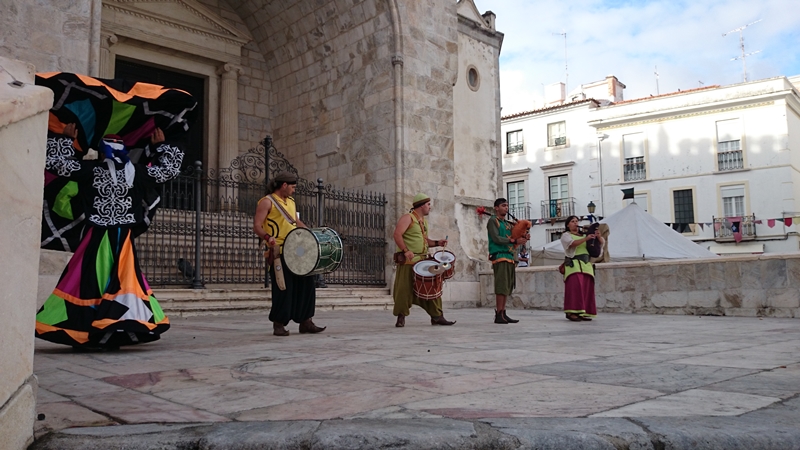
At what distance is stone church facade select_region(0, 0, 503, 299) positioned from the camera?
13.3 m

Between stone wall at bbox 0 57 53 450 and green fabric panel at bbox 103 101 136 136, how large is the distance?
276 cm

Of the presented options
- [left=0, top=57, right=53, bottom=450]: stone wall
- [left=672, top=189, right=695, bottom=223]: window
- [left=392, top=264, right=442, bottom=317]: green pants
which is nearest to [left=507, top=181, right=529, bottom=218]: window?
[left=672, top=189, right=695, bottom=223]: window

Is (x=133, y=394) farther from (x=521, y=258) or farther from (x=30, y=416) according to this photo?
(x=521, y=258)

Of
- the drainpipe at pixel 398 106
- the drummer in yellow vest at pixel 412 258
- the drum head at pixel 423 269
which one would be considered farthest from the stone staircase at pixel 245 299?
the drum head at pixel 423 269

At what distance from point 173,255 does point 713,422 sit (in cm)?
1035

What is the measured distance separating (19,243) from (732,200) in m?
36.8

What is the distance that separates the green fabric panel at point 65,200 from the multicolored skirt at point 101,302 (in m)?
0.23

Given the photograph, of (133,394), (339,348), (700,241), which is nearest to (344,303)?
(339,348)

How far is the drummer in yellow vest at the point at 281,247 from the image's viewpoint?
6.15 metres

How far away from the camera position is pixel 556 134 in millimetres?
38844

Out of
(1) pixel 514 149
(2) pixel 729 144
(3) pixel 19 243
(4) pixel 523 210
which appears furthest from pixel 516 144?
(3) pixel 19 243

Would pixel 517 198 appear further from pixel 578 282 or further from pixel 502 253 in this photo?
pixel 502 253

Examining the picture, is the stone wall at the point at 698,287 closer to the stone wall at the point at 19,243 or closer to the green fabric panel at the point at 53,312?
the green fabric panel at the point at 53,312

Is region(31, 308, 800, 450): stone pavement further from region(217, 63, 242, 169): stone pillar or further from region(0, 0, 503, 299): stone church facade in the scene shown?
region(217, 63, 242, 169): stone pillar
